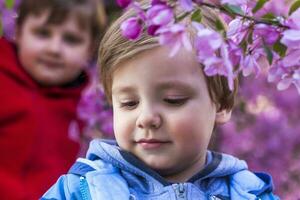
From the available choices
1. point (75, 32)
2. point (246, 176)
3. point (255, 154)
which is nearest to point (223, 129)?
point (255, 154)

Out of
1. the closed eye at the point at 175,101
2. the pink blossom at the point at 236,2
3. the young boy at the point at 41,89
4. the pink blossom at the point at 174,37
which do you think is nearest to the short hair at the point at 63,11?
the young boy at the point at 41,89

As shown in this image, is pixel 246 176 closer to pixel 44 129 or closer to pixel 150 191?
pixel 150 191

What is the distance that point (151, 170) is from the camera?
97.0 inches

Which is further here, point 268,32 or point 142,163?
point 142,163

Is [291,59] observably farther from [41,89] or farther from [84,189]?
[41,89]

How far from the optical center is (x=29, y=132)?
4793mm

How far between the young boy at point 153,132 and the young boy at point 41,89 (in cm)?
219

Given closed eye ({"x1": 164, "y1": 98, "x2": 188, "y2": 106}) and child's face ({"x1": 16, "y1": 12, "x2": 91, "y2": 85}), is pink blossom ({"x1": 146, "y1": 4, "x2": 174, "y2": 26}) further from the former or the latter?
child's face ({"x1": 16, "y1": 12, "x2": 91, "y2": 85})

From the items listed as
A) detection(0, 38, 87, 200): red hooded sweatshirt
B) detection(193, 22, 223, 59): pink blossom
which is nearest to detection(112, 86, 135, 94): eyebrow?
detection(193, 22, 223, 59): pink blossom

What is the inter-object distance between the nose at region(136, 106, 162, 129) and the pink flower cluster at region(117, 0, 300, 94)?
10.9 inches

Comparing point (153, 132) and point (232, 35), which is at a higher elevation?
point (232, 35)

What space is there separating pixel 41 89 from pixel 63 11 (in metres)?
0.50

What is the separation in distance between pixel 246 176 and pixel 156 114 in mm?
415

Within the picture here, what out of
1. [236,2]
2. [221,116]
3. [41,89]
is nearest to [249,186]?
[221,116]
